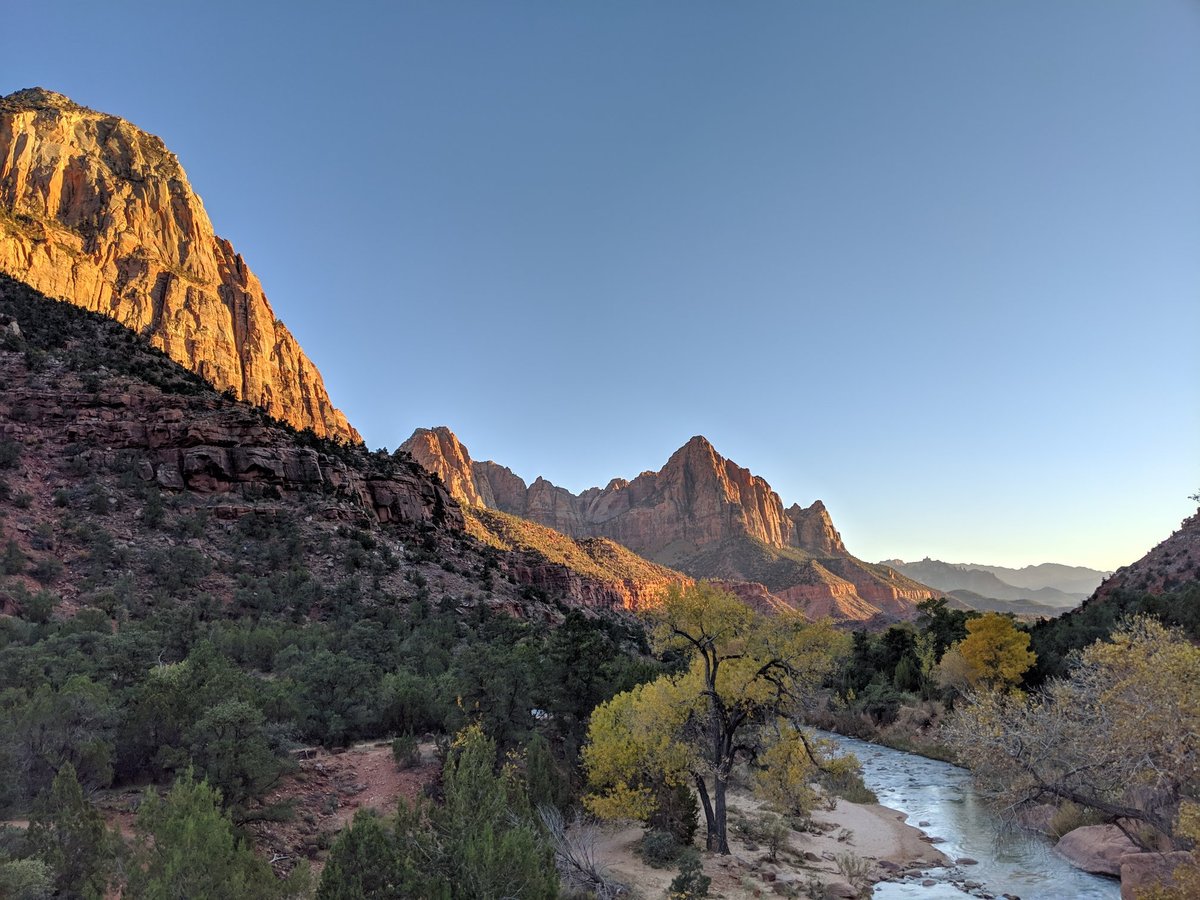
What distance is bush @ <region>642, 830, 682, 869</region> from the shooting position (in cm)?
1347

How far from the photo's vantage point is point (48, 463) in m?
32.9

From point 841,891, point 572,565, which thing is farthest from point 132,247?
point 841,891

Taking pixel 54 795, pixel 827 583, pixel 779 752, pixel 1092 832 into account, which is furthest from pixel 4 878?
pixel 827 583

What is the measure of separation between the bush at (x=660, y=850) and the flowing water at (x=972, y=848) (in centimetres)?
477

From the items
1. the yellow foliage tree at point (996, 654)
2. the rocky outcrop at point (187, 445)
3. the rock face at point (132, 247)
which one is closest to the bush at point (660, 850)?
the yellow foliage tree at point (996, 654)

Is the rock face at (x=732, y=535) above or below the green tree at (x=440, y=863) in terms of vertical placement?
above

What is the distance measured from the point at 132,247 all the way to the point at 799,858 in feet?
283

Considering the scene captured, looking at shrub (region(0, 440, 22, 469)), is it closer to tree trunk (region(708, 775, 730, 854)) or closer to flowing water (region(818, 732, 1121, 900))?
tree trunk (region(708, 775, 730, 854))

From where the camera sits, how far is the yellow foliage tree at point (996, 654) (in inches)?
1342

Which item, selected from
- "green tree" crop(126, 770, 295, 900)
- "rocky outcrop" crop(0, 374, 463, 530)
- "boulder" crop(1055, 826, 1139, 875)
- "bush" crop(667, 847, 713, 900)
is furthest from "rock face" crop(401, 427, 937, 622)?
"green tree" crop(126, 770, 295, 900)

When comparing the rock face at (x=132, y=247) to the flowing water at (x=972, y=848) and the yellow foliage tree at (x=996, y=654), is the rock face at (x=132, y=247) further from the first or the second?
the yellow foliage tree at (x=996, y=654)

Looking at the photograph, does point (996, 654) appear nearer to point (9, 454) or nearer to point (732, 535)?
point (9, 454)

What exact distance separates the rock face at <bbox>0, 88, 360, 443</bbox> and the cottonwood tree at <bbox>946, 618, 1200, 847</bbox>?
71141 millimetres

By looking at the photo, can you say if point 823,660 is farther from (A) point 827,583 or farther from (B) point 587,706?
(A) point 827,583
